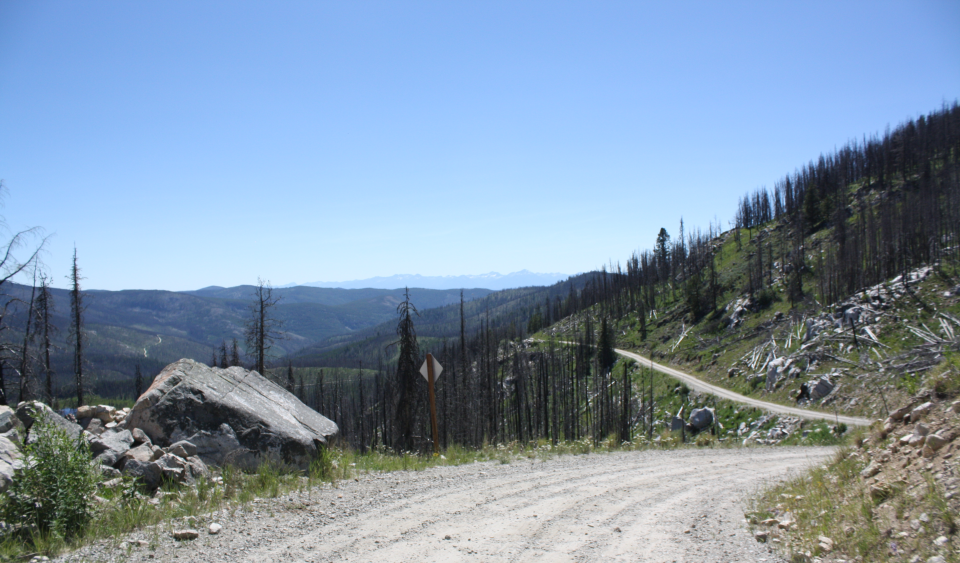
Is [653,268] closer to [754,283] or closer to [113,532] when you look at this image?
[754,283]

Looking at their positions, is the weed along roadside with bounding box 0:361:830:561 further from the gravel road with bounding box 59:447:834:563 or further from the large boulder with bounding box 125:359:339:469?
the gravel road with bounding box 59:447:834:563

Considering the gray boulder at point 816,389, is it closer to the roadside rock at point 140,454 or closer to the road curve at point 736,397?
the road curve at point 736,397

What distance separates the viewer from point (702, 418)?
1928 inches

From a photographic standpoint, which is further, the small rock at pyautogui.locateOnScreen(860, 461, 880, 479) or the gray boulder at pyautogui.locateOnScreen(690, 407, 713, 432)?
the gray boulder at pyautogui.locateOnScreen(690, 407, 713, 432)

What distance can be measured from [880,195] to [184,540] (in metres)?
141

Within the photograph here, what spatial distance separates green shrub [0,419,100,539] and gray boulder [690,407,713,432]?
52.3m

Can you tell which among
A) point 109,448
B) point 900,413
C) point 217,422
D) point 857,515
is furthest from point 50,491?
point 900,413

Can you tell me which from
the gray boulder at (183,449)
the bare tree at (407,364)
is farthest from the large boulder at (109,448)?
the bare tree at (407,364)

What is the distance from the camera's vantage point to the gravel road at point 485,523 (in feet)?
18.9

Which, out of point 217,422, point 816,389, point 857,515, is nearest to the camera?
point 857,515

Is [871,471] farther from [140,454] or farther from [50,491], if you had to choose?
Answer: [140,454]

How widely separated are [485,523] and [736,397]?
173 feet

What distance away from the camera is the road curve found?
3500 cm

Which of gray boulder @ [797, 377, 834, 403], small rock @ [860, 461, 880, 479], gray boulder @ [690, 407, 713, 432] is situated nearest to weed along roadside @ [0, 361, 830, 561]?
small rock @ [860, 461, 880, 479]
